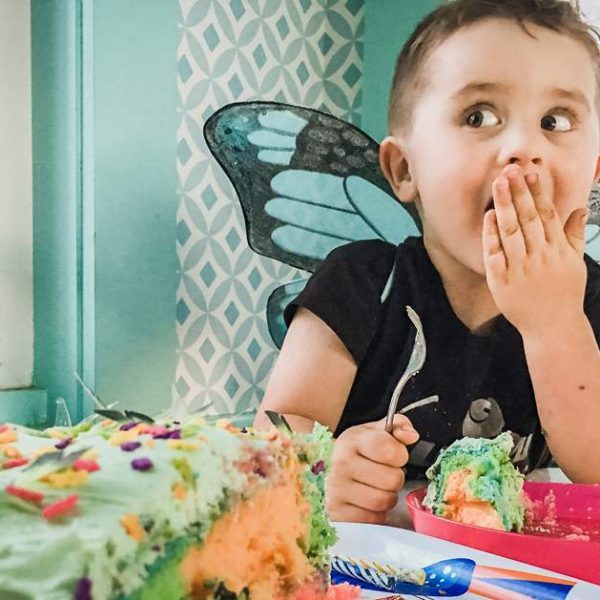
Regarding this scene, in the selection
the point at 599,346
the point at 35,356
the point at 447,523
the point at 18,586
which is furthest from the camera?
the point at 599,346

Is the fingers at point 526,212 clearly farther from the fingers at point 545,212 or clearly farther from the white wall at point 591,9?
the white wall at point 591,9

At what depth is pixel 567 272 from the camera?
812 mm

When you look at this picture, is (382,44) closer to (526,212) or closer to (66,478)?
(526,212)

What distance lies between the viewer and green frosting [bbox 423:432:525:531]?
22.0 inches

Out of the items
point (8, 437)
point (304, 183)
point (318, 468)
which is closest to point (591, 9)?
point (304, 183)

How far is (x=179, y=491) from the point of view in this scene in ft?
1.04

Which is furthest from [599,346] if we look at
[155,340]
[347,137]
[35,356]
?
[35,356]

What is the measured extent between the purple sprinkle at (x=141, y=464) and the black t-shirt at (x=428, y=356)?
544mm

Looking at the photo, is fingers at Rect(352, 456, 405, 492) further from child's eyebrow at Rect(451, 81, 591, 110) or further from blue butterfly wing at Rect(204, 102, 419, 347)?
child's eyebrow at Rect(451, 81, 591, 110)

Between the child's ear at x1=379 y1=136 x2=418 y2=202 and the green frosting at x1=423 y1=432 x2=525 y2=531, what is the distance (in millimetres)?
410

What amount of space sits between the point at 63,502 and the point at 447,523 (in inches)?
13.1

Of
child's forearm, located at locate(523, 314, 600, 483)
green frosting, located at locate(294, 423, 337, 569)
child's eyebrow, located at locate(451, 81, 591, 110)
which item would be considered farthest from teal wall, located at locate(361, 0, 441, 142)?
green frosting, located at locate(294, 423, 337, 569)

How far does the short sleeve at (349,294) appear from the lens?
865 mm

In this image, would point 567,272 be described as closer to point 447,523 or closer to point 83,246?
point 447,523
